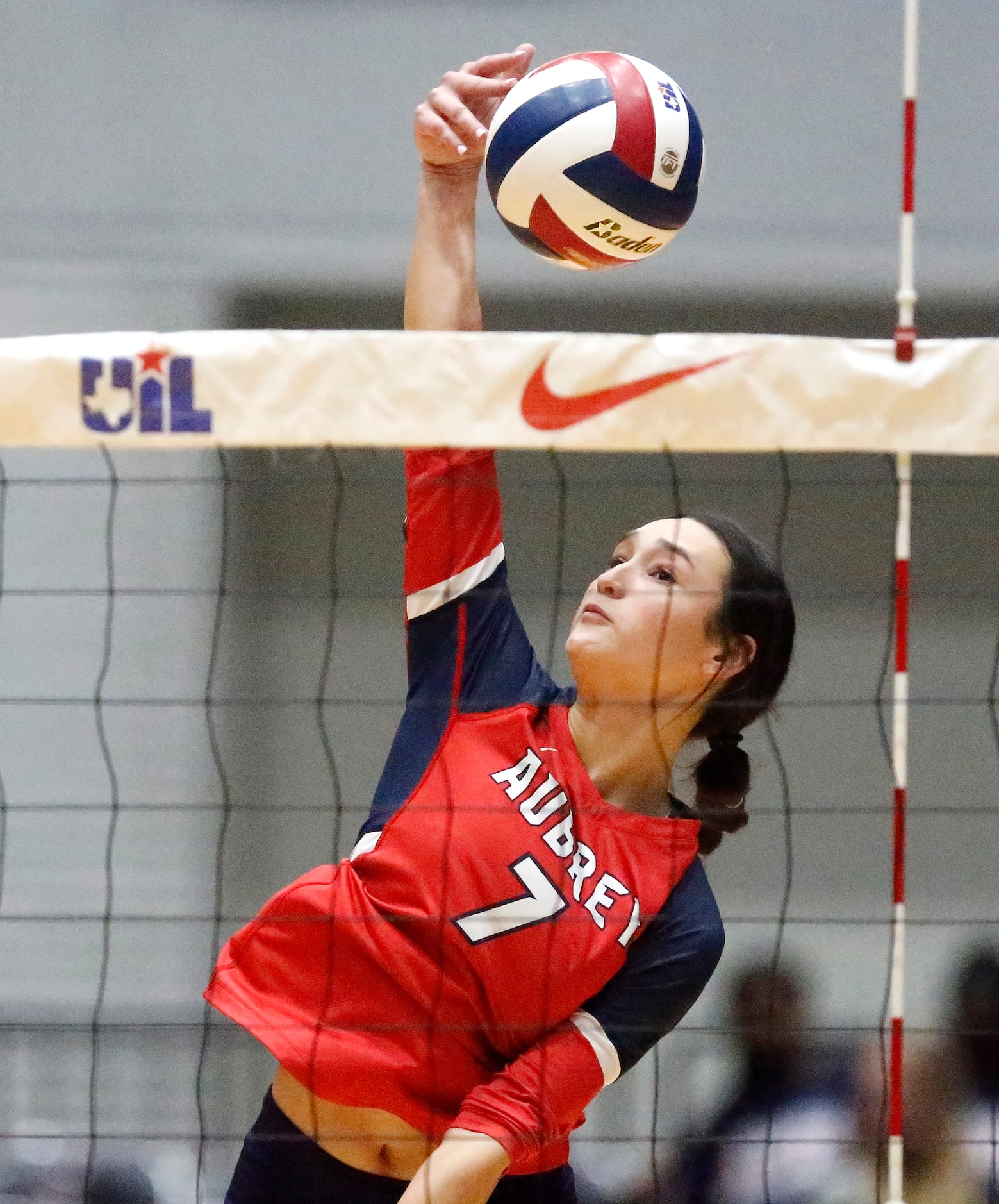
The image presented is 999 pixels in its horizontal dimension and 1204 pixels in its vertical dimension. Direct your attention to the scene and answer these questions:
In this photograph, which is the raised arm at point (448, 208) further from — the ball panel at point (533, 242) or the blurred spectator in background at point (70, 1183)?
the blurred spectator in background at point (70, 1183)

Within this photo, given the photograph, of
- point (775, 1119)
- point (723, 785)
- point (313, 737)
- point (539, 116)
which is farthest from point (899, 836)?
point (313, 737)

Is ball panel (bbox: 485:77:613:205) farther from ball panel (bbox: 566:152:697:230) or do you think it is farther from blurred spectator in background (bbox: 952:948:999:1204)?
blurred spectator in background (bbox: 952:948:999:1204)

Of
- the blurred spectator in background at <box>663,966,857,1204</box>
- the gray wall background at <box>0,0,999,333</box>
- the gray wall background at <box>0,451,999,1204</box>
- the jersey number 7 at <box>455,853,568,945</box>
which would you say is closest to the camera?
the jersey number 7 at <box>455,853,568,945</box>

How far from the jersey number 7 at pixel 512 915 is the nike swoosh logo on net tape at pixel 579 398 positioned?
0.64 metres

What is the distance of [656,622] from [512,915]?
0.47 meters

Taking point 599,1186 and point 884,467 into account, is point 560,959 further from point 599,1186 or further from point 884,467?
point 884,467

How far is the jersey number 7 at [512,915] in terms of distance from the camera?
6.82ft

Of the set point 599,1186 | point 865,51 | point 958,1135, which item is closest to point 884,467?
point 865,51

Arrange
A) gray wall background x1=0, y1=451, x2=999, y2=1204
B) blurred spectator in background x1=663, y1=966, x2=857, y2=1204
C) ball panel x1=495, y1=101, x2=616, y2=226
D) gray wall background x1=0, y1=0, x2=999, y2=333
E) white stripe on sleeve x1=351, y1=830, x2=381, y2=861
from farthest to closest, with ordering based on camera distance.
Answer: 1. gray wall background x1=0, y1=0, x2=999, y2=333
2. gray wall background x1=0, y1=451, x2=999, y2=1204
3. blurred spectator in background x1=663, y1=966, x2=857, y2=1204
4. ball panel x1=495, y1=101, x2=616, y2=226
5. white stripe on sleeve x1=351, y1=830, x2=381, y2=861

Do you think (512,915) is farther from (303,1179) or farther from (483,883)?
(303,1179)

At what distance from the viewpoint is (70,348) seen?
2.00 metres

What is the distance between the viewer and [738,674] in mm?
2320

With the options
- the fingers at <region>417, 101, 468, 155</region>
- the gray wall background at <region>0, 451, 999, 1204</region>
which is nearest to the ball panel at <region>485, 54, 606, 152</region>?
the fingers at <region>417, 101, 468, 155</region>

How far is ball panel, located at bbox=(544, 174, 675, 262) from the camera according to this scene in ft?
7.67
